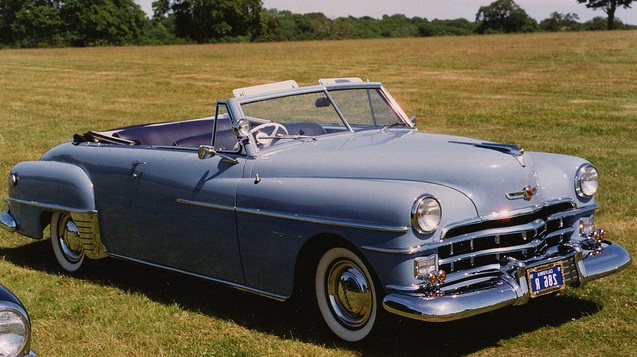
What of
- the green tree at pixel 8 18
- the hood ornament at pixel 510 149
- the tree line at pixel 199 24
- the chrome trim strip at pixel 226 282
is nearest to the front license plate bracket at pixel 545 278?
the hood ornament at pixel 510 149

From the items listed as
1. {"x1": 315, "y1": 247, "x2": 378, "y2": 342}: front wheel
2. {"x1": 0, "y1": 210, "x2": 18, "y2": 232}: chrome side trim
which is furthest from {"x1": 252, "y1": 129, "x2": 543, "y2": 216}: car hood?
{"x1": 0, "y1": 210, "x2": 18, "y2": 232}: chrome side trim

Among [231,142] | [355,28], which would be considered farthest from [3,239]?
[355,28]

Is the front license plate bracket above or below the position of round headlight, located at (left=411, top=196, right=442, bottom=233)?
below

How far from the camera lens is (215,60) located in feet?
134

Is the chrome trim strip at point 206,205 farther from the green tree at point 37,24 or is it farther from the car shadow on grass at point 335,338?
the green tree at point 37,24

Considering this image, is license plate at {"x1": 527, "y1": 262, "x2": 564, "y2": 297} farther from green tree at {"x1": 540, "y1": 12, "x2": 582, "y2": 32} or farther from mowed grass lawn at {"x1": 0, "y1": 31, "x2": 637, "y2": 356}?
green tree at {"x1": 540, "y1": 12, "x2": 582, "y2": 32}

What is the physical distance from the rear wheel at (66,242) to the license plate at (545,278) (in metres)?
3.60

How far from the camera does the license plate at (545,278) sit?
15.5 ft

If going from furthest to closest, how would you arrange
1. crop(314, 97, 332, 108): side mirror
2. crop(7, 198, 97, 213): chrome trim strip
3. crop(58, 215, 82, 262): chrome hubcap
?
crop(58, 215, 82, 262): chrome hubcap < crop(7, 198, 97, 213): chrome trim strip < crop(314, 97, 332, 108): side mirror

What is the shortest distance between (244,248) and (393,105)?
1769 millimetres

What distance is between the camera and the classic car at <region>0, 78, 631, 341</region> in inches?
180

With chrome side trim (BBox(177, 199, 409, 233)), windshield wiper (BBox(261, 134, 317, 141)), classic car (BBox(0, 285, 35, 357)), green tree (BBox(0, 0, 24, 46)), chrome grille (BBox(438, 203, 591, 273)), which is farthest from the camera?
green tree (BBox(0, 0, 24, 46))

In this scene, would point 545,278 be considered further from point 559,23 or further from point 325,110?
point 559,23

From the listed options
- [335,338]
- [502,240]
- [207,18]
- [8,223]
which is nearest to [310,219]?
[335,338]
